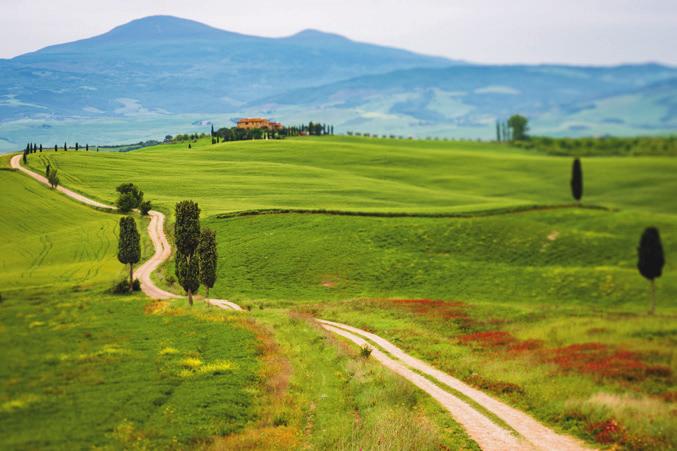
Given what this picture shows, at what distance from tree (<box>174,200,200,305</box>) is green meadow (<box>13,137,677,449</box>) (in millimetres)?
1204

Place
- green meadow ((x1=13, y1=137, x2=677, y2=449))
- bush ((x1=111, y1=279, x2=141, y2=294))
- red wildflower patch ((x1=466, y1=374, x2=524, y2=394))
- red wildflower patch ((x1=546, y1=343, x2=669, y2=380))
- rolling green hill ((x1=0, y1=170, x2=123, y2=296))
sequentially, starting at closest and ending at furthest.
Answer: rolling green hill ((x1=0, y1=170, x2=123, y2=296)) → green meadow ((x1=13, y1=137, x2=677, y2=449)) → bush ((x1=111, y1=279, x2=141, y2=294)) → red wildflower patch ((x1=466, y1=374, x2=524, y2=394)) → red wildflower patch ((x1=546, y1=343, x2=669, y2=380))

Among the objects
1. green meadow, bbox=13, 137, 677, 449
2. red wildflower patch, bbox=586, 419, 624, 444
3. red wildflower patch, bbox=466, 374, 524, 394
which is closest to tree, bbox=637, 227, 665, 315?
green meadow, bbox=13, 137, 677, 449

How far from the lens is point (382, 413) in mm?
25969

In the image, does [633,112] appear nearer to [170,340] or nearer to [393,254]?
[393,254]

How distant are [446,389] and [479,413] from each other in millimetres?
4277

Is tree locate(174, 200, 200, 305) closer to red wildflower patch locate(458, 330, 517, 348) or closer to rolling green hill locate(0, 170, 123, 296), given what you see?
rolling green hill locate(0, 170, 123, 296)

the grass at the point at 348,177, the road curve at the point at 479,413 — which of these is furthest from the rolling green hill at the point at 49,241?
the road curve at the point at 479,413

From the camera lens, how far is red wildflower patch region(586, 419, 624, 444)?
26281mm

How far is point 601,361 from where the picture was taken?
41.8 m

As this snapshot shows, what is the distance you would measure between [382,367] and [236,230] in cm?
2650

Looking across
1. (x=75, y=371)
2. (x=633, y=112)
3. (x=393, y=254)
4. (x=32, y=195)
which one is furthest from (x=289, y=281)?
(x=633, y=112)

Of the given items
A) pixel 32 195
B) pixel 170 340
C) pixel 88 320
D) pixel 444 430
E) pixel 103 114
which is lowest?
pixel 444 430

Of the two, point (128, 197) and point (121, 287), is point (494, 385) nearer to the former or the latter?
point (121, 287)

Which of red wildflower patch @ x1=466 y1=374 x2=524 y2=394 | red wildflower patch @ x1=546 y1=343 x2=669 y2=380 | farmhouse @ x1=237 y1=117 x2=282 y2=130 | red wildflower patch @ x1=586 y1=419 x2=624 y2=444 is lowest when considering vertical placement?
red wildflower patch @ x1=546 y1=343 x2=669 y2=380
